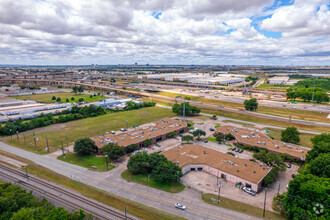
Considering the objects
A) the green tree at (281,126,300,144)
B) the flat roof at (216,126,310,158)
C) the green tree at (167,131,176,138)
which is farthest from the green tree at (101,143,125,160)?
the green tree at (281,126,300,144)

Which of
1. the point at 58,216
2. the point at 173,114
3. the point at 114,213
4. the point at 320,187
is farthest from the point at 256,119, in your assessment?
the point at 58,216

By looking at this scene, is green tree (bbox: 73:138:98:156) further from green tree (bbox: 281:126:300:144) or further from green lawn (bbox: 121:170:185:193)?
green tree (bbox: 281:126:300:144)

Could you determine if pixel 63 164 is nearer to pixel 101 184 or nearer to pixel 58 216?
pixel 101 184

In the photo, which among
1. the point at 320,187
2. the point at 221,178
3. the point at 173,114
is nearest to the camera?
the point at 320,187

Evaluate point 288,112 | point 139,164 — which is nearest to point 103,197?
point 139,164

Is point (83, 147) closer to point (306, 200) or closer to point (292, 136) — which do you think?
point (306, 200)

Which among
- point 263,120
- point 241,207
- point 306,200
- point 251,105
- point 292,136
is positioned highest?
point 251,105
